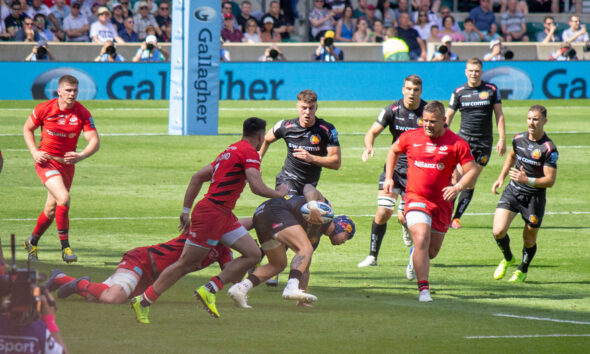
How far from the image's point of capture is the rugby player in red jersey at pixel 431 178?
1039 cm

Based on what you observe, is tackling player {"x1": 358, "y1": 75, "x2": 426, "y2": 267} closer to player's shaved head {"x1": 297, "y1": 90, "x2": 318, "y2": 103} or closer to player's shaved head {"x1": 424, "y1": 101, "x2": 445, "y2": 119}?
player's shaved head {"x1": 297, "y1": 90, "x2": 318, "y2": 103}

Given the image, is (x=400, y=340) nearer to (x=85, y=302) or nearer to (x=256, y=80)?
(x=85, y=302)

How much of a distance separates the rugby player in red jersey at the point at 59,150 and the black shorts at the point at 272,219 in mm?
3284

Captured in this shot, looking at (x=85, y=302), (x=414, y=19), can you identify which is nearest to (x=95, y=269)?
(x=85, y=302)

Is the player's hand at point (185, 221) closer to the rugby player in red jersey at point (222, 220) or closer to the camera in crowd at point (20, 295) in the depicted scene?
the rugby player in red jersey at point (222, 220)

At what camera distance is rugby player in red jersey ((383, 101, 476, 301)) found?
10.4 metres

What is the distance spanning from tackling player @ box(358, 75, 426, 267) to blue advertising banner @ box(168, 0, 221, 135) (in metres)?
12.6

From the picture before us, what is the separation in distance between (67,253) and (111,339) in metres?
4.00

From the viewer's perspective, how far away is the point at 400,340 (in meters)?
8.72

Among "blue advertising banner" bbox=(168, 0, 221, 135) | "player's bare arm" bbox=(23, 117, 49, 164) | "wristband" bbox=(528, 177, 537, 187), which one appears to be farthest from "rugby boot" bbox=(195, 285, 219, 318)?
"blue advertising banner" bbox=(168, 0, 221, 135)

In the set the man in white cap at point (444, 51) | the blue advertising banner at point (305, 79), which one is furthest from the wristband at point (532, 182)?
the man in white cap at point (444, 51)

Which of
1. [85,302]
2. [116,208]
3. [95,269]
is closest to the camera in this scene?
[85,302]

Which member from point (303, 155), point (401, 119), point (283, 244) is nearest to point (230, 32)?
point (401, 119)

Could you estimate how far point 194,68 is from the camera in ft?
83.0
